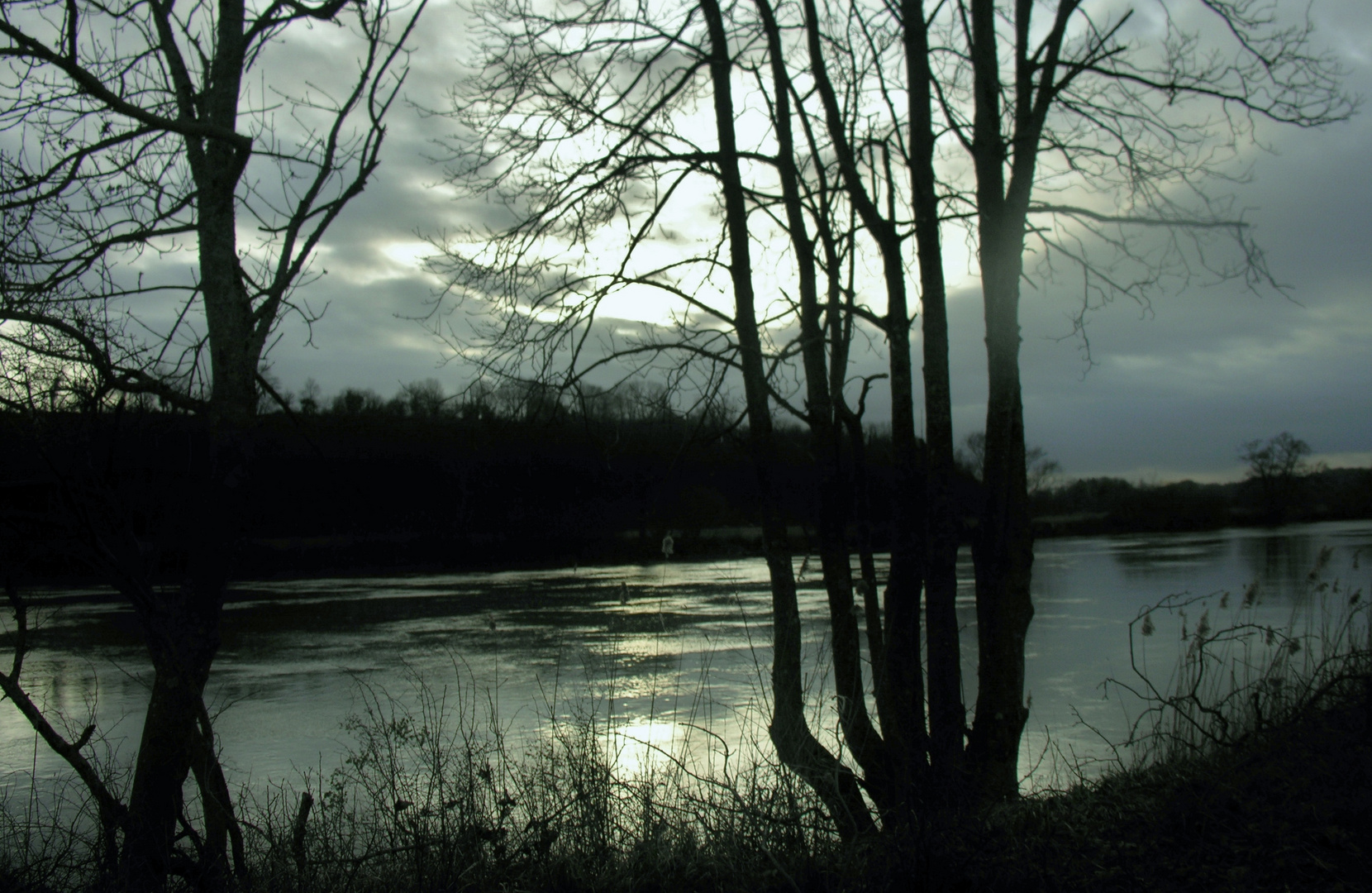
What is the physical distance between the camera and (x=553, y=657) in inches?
577

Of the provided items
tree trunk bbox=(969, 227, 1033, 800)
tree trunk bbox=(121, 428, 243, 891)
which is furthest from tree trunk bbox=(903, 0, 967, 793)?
tree trunk bbox=(121, 428, 243, 891)

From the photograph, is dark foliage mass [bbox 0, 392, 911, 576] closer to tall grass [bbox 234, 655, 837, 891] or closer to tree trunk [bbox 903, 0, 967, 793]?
tree trunk [bbox 903, 0, 967, 793]

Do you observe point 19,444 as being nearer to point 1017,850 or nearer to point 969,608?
point 1017,850

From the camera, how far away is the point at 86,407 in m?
4.69

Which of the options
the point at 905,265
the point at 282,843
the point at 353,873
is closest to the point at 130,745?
the point at 282,843

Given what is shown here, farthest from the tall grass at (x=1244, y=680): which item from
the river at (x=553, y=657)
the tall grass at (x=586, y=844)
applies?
the tall grass at (x=586, y=844)

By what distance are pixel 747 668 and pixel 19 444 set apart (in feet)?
29.9

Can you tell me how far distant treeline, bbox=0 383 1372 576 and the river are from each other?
100 cm

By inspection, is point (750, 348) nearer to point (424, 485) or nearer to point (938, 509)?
point (938, 509)

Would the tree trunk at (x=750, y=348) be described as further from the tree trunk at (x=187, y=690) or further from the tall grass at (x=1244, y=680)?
the tree trunk at (x=187, y=690)

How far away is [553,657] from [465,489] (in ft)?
131

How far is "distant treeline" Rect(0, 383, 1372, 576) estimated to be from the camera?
4.84 m

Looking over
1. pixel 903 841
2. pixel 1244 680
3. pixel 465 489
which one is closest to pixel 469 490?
pixel 465 489

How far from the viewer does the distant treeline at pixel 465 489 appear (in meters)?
4.84
